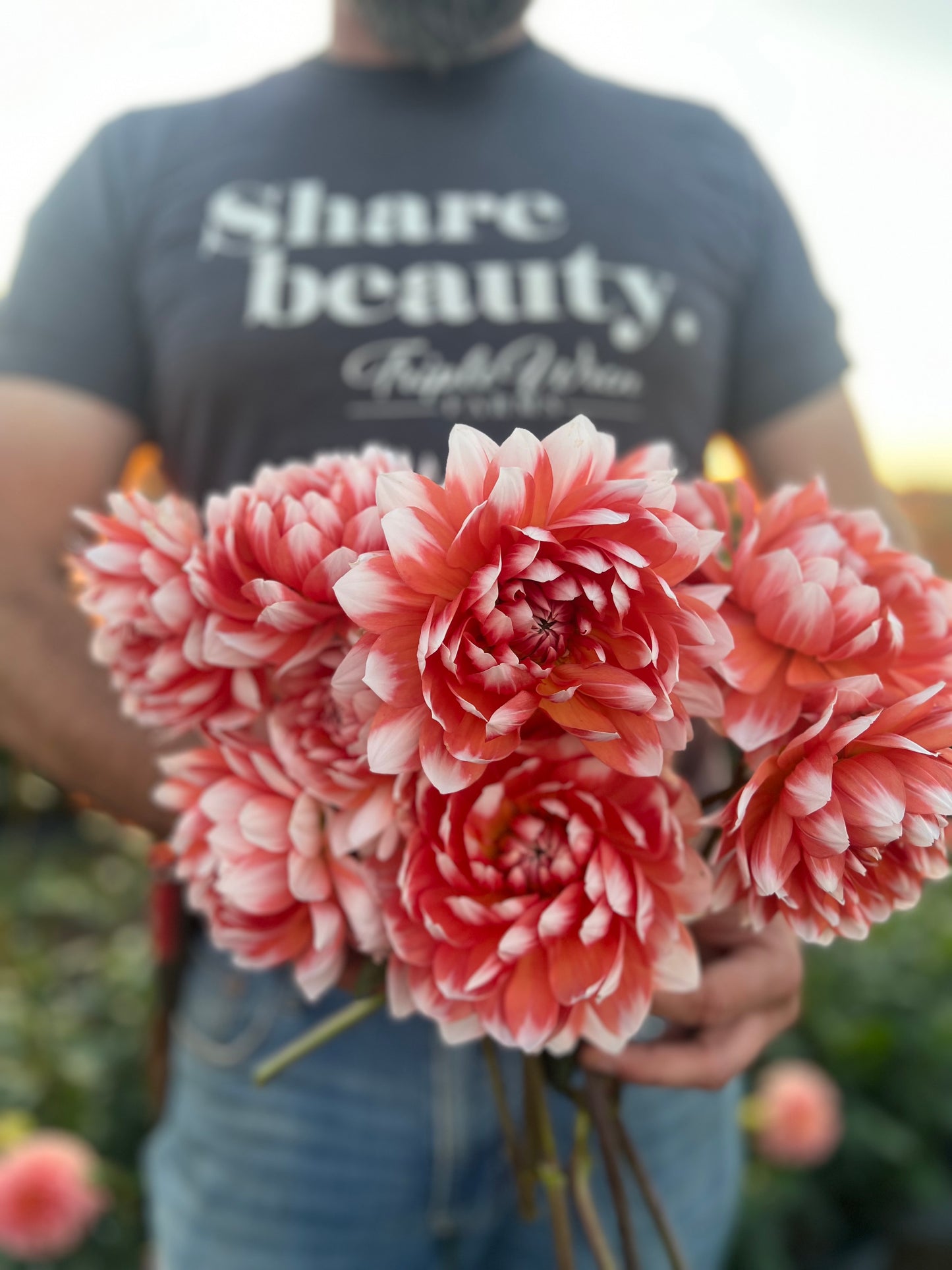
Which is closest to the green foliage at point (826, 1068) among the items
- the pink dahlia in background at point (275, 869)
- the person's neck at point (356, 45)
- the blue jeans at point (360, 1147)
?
the blue jeans at point (360, 1147)

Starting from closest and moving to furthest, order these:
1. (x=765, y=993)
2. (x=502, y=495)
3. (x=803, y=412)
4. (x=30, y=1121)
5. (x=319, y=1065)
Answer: (x=502, y=495) → (x=765, y=993) → (x=319, y=1065) → (x=803, y=412) → (x=30, y=1121)

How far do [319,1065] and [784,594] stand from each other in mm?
883

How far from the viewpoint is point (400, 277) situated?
3.70ft

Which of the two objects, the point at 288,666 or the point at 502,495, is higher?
the point at 502,495

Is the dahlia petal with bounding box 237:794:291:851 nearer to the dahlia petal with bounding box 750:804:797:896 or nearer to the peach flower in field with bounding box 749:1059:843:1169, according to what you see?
the dahlia petal with bounding box 750:804:797:896

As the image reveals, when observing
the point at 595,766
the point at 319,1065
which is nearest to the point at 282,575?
the point at 595,766

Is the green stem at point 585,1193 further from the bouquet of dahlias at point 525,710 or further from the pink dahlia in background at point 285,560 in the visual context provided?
the pink dahlia in background at point 285,560

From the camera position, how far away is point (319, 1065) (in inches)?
42.4

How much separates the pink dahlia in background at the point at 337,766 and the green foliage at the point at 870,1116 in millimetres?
1984

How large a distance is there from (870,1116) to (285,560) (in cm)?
234

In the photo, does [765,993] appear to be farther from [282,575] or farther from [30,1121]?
[30,1121]

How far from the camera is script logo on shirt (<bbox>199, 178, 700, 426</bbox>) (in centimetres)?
111

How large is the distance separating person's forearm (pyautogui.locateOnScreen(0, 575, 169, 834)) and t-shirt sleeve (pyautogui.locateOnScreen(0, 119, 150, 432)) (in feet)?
0.89

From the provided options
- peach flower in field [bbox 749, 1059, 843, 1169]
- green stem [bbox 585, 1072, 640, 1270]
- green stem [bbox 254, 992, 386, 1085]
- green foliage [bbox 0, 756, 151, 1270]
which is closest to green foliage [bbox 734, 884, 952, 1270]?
peach flower in field [bbox 749, 1059, 843, 1169]
